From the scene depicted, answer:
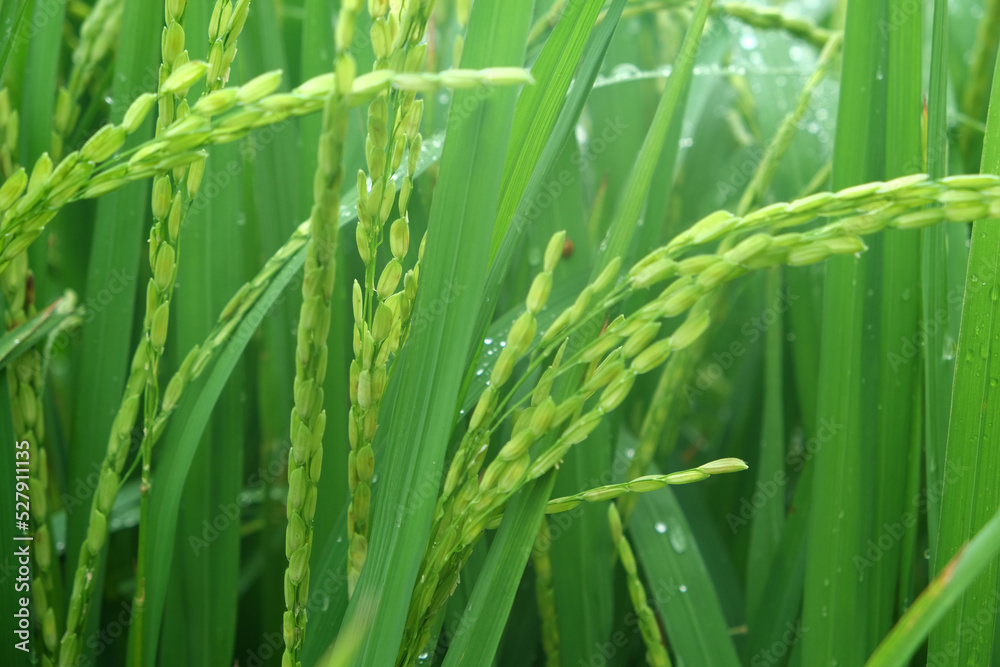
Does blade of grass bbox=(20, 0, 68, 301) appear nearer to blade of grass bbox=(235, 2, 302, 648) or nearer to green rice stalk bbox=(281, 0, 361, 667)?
blade of grass bbox=(235, 2, 302, 648)

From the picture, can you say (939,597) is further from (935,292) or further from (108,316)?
(108,316)

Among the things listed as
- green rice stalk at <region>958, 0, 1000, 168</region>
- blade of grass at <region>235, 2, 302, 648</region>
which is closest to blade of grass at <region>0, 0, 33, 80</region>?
blade of grass at <region>235, 2, 302, 648</region>

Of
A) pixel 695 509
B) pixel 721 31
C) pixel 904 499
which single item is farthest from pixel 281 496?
pixel 721 31

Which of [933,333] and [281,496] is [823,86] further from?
[281,496]

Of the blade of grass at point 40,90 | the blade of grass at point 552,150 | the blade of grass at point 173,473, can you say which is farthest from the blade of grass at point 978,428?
the blade of grass at point 40,90

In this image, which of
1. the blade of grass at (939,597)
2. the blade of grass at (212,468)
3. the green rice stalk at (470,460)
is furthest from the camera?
the blade of grass at (212,468)

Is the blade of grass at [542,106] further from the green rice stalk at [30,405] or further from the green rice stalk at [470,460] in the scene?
the green rice stalk at [30,405]

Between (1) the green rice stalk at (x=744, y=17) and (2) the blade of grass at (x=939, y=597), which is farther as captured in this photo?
(1) the green rice stalk at (x=744, y=17)

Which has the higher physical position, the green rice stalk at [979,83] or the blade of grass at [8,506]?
the green rice stalk at [979,83]
